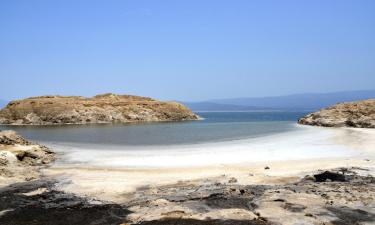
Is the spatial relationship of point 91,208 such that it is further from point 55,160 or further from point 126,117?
point 126,117

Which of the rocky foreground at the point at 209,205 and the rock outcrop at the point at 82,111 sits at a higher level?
the rock outcrop at the point at 82,111

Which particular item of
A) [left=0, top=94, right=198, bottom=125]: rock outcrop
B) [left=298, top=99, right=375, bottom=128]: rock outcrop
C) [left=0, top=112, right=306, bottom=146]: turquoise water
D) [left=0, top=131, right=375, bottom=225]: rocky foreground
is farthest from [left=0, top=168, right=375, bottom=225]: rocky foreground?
[left=0, top=94, right=198, bottom=125]: rock outcrop

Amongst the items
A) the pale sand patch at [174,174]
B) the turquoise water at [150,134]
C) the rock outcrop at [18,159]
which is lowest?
the turquoise water at [150,134]

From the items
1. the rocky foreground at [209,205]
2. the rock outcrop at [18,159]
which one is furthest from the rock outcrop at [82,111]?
the rocky foreground at [209,205]

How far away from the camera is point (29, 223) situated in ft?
39.4

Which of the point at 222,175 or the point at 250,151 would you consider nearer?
the point at 222,175

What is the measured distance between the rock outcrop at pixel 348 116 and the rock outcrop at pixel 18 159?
127 feet

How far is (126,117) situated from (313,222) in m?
75.3

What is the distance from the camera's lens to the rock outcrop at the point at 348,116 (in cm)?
5141

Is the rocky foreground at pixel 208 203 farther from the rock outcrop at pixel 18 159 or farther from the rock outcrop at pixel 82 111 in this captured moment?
the rock outcrop at pixel 82 111

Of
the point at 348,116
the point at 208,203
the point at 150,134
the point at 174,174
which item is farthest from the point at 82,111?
the point at 208,203

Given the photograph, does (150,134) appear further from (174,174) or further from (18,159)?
(174,174)

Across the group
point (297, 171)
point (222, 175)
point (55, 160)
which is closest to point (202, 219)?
point (222, 175)

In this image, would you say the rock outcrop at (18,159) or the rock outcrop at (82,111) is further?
the rock outcrop at (82,111)
